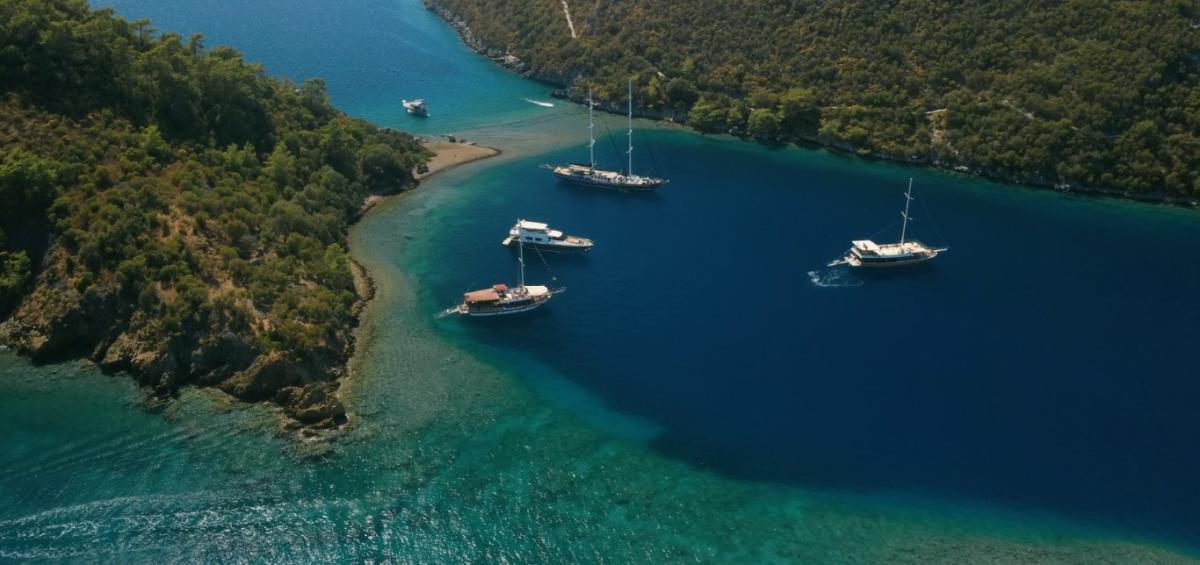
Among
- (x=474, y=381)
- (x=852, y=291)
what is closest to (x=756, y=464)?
(x=474, y=381)

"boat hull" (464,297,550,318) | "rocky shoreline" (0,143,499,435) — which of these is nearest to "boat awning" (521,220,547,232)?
"boat hull" (464,297,550,318)

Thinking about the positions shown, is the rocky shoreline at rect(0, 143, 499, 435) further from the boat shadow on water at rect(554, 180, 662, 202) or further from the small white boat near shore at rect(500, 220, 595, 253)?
the boat shadow on water at rect(554, 180, 662, 202)

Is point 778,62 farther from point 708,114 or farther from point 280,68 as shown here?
point 280,68

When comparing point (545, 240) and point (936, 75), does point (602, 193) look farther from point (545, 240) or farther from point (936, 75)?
point (936, 75)

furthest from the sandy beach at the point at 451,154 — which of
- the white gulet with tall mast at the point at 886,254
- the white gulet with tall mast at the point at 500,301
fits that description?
the white gulet with tall mast at the point at 886,254

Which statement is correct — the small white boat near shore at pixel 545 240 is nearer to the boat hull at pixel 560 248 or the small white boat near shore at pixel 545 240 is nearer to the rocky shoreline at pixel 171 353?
the boat hull at pixel 560 248

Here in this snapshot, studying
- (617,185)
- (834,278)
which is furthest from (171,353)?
(834,278)
